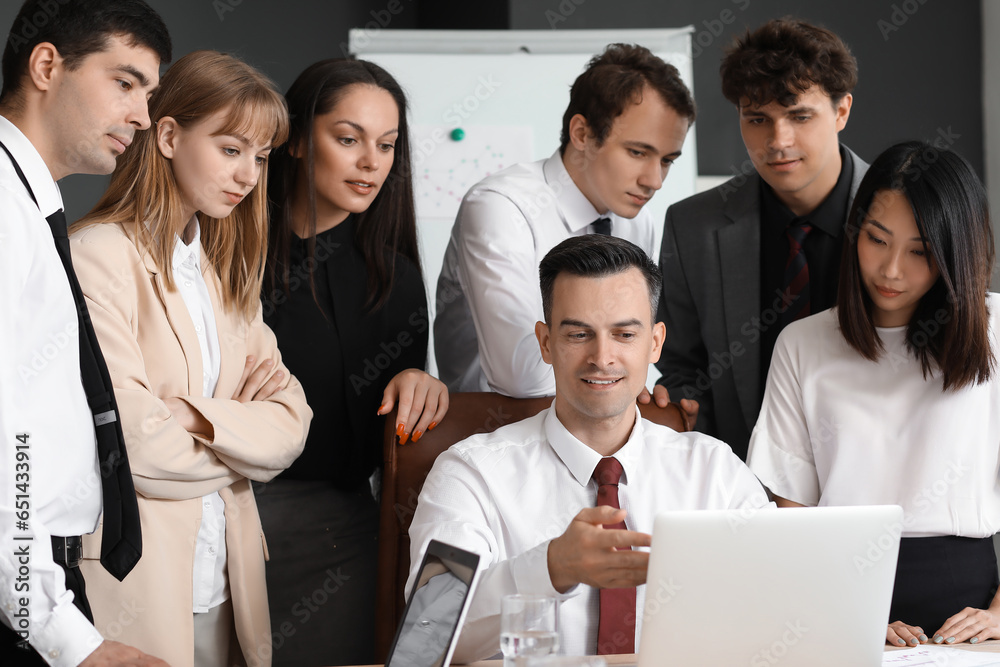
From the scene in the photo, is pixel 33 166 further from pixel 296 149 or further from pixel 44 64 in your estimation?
pixel 296 149

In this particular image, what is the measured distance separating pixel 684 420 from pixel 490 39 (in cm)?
210

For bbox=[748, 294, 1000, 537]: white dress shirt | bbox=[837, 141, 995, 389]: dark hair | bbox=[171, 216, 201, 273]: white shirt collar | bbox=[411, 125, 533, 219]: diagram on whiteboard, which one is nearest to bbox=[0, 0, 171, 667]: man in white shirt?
bbox=[171, 216, 201, 273]: white shirt collar

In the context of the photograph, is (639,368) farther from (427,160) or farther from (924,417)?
(427,160)

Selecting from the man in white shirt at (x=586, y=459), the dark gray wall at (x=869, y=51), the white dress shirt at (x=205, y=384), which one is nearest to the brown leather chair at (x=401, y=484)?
the man in white shirt at (x=586, y=459)

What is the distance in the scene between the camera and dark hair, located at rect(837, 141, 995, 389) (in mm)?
1768

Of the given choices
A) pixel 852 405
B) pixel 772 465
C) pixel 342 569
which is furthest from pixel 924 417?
pixel 342 569

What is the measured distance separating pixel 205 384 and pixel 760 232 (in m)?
1.41

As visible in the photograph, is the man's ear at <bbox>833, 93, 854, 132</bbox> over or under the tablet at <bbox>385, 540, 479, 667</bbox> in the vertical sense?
over

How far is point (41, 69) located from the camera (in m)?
1.44

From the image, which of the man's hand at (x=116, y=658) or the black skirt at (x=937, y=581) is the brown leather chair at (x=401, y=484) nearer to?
the man's hand at (x=116, y=658)

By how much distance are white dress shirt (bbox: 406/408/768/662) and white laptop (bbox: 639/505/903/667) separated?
0.50 metres

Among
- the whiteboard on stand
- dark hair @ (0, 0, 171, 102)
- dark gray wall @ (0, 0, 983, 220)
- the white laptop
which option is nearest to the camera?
the white laptop

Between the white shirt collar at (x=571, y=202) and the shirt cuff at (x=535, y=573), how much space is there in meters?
1.08

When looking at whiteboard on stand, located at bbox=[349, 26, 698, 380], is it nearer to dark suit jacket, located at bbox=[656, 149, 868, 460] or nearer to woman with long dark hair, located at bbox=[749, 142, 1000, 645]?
dark suit jacket, located at bbox=[656, 149, 868, 460]
